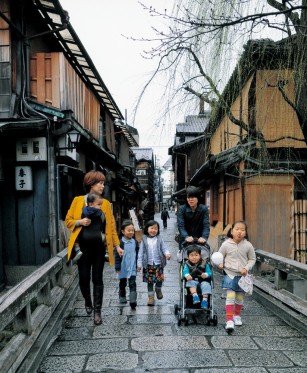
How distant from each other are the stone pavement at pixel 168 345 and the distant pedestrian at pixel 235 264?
379 mm

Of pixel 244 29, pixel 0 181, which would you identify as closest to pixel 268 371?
pixel 244 29

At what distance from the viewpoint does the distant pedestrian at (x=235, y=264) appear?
211 inches

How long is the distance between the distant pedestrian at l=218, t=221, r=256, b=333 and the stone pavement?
0.38 metres

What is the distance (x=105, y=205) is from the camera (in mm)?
5652

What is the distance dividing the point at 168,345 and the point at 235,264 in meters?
1.51

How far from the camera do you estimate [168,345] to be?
471 centimetres

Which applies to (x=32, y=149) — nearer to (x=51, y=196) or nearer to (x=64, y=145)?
(x=64, y=145)

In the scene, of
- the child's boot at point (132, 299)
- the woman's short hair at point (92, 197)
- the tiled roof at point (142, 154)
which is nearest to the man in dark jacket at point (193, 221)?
the child's boot at point (132, 299)

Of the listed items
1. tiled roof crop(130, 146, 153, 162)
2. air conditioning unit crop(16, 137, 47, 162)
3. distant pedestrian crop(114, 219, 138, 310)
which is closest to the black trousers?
distant pedestrian crop(114, 219, 138, 310)

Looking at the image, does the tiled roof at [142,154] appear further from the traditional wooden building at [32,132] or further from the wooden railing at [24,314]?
the wooden railing at [24,314]

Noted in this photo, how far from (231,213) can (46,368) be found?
10317 mm

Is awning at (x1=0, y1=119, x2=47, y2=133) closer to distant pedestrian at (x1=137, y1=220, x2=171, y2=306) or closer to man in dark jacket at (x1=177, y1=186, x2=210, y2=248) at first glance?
distant pedestrian at (x1=137, y1=220, x2=171, y2=306)

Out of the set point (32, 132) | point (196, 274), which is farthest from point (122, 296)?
point (32, 132)

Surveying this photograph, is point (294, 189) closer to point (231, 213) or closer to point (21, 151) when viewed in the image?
Answer: point (231, 213)
